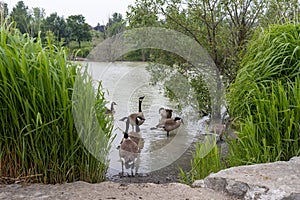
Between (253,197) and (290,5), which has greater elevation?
(290,5)

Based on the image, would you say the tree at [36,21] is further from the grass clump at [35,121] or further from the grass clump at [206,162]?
the grass clump at [206,162]

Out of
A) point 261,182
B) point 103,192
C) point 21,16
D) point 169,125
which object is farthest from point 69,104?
point 169,125

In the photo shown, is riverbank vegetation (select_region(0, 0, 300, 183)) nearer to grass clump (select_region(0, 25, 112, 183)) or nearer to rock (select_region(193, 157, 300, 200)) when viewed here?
grass clump (select_region(0, 25, 112, 183))

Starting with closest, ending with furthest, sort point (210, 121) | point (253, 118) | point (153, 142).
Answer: point (253, 118), point (153, 142), point (210, 121)

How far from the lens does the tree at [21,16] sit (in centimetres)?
285

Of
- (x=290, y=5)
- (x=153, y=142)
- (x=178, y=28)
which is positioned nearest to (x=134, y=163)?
(x=153, y=142)

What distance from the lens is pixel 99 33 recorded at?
373 centimetres

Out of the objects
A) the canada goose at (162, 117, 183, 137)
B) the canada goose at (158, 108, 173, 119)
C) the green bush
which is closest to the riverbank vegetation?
the green bush

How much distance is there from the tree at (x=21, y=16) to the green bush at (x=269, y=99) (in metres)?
1.62

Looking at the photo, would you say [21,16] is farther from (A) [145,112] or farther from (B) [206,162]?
(A) [145,112]

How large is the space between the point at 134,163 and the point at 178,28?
2219mm

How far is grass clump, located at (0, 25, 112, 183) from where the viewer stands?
6.18 ft

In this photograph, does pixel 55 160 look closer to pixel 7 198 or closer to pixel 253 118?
pixel 7 198

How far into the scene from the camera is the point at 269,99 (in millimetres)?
2322
